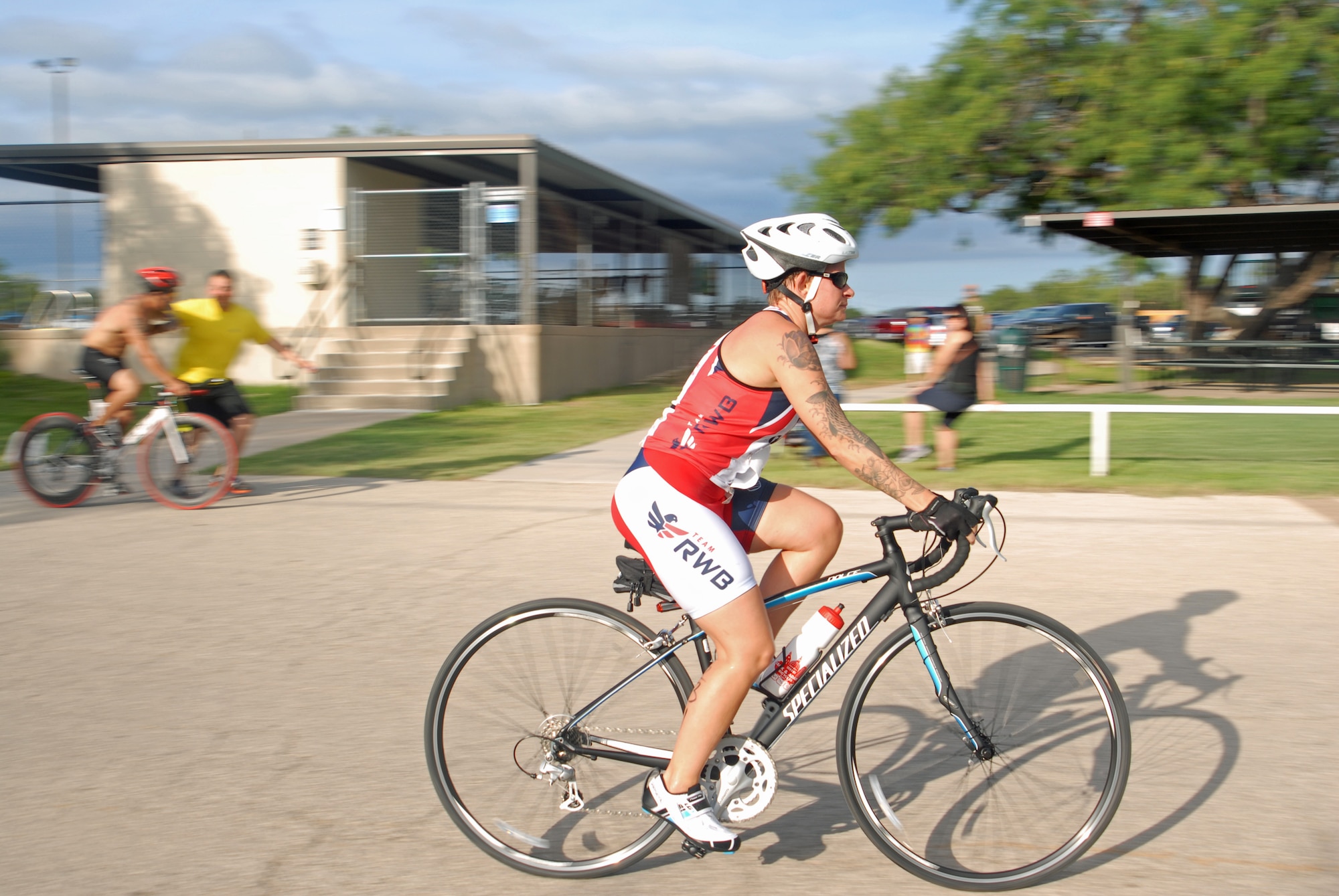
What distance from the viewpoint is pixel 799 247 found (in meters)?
3.19

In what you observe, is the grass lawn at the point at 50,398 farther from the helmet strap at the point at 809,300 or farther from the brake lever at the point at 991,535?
the brake lever at the point at 991,535

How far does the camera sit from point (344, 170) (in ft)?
71.2

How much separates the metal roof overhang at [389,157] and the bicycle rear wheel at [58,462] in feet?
37.6

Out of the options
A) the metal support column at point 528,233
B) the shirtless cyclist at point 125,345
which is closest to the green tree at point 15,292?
the metal support column at point 528,233

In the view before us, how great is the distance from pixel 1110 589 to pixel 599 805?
392cm

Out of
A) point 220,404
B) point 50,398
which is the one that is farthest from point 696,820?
point 50,398

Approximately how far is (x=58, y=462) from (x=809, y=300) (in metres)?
8.02

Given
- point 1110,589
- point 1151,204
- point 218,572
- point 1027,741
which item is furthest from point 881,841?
point 1151,204

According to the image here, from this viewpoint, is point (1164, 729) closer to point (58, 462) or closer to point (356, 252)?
point (58, 462)

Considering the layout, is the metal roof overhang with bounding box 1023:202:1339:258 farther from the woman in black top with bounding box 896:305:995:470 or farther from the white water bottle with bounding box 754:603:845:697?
the white water bottle with bounding box 754:603:845:697

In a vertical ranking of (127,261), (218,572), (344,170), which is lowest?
(218,572)

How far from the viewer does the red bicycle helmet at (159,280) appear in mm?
9148

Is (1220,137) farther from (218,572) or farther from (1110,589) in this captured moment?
(218,572)

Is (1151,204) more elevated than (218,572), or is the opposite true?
(1151,204)
